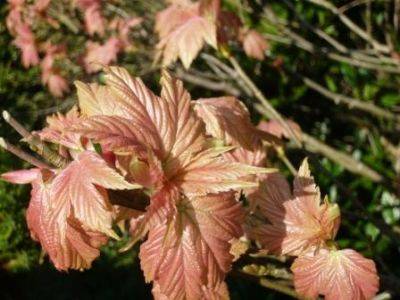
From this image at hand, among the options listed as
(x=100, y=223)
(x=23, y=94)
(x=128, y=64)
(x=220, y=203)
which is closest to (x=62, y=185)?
(x=100, y=223)

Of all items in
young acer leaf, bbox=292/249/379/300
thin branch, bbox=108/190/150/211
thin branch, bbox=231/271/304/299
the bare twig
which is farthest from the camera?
the bare twig

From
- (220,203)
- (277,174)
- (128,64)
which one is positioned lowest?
(128,64)

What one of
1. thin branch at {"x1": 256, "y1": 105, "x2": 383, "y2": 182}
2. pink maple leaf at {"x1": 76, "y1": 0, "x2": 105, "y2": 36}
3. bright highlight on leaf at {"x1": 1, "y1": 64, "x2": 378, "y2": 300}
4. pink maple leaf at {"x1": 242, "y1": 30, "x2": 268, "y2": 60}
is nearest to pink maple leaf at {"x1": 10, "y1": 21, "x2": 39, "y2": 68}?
pink maple leaf at {"x1": 76, "y1": 0, "x2": 105, "y2": 36}

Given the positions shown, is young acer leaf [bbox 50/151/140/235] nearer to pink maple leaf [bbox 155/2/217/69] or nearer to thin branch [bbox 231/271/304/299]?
thin branch [bbox 231/271/304/299]

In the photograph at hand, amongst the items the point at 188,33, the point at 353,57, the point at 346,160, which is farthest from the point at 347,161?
the point at 188,33

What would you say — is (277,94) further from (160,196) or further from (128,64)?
(160,196)

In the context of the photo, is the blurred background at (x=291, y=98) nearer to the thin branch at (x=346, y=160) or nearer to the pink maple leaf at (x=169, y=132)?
the thin branch at (x=346, y=160)

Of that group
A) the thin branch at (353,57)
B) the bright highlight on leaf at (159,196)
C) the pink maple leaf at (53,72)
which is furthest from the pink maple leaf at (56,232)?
the pink maple leaf at (53,72)
